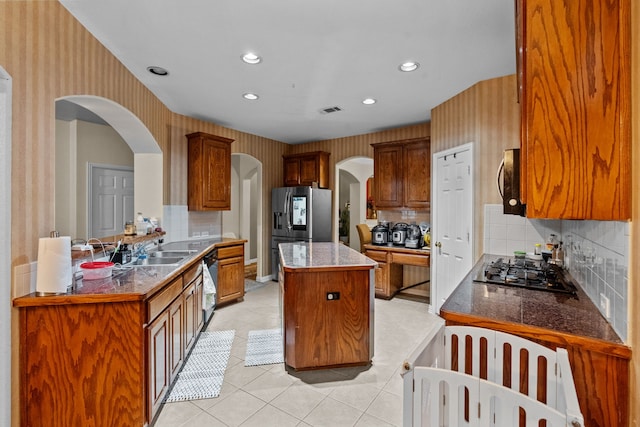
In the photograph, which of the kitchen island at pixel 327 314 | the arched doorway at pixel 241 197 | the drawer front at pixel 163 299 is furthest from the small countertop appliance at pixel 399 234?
the arched doorway at pixel 241 197

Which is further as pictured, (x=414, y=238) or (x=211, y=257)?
(x=414, y=238)

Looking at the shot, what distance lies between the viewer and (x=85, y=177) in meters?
4.27

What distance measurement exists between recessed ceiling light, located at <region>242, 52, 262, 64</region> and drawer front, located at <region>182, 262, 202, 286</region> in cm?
190

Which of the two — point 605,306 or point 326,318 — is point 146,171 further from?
point 605,306

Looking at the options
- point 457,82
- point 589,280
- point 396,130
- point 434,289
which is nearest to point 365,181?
point 396,130

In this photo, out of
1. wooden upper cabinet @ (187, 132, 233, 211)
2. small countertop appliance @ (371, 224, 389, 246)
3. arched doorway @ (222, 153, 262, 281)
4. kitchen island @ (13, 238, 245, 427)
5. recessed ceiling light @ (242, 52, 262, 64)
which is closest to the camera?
kitchen island @ (13, 238, 245, 427)

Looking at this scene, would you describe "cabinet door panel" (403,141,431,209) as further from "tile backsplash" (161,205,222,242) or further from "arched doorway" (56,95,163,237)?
"arched doorway" (56,95,163,237)

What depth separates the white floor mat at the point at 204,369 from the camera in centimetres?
227

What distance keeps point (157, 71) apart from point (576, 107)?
316cm

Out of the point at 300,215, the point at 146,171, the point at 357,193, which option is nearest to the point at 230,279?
the point at 300,215

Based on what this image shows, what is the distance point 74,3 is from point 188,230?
2.87 m

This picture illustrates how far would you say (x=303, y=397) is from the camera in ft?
7.34

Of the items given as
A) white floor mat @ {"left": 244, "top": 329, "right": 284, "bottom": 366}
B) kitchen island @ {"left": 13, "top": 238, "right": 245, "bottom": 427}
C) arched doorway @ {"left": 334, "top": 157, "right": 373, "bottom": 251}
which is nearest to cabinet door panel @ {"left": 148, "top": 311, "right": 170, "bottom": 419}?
kitchen island @ {"left": 13, "top": 238, "right": 245, "bottom": 427}

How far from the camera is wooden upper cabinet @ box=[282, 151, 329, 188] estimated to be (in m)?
5.43
